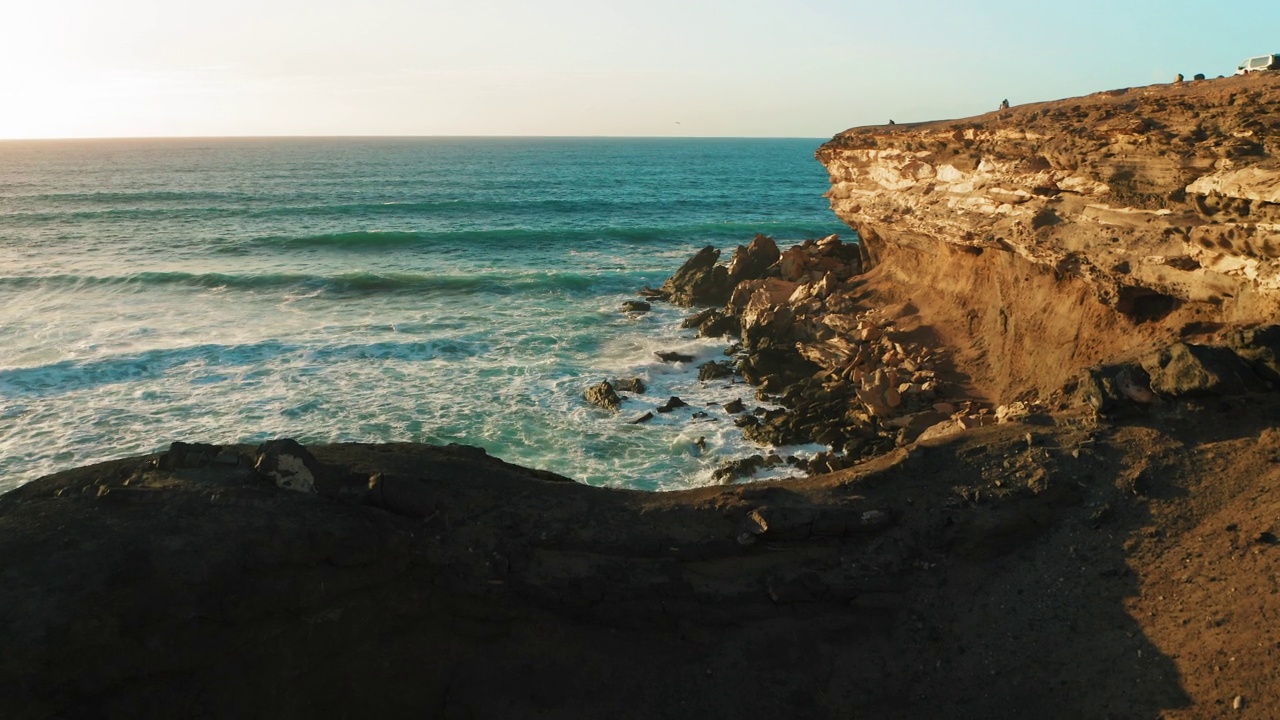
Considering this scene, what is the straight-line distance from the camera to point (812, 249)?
28656mm

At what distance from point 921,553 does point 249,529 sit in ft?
22.6

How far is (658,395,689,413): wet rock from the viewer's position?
20188mm

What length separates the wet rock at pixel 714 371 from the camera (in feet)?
74.5

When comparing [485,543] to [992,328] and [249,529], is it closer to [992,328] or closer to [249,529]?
[249,529]

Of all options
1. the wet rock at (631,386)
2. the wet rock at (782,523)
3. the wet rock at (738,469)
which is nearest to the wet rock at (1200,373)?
the wet rock at (782,523)

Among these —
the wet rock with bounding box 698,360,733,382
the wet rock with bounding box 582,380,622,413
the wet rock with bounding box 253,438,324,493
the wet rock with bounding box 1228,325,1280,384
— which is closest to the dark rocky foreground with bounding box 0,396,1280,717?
the wet rock with bounding box 253,438,324,493

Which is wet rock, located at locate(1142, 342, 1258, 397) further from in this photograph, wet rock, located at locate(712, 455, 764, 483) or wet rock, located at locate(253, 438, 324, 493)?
wet rock, located at locate(253, 438, 324, 493)

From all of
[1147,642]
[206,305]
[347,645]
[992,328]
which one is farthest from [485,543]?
[206,305]

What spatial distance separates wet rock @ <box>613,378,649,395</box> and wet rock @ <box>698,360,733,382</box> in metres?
1.83

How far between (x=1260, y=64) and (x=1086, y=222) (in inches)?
220

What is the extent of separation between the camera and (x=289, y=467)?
29.0 feet

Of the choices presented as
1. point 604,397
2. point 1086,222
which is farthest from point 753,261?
point 1086,222

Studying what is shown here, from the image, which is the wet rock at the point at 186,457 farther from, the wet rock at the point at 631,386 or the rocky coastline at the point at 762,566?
the wet rock at the point at 631,386

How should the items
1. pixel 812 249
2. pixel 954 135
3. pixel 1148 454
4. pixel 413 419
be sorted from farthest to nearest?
1. pixel 812 249
2. pixel 413 419
3. pixel 954 135
4. pixel 1148 454
